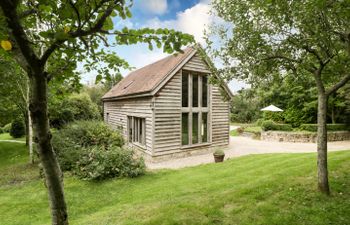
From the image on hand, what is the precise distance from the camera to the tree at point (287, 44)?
477 cm

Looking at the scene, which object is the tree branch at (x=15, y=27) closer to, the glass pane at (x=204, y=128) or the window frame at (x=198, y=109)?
the window frame at (x=198, y=109)

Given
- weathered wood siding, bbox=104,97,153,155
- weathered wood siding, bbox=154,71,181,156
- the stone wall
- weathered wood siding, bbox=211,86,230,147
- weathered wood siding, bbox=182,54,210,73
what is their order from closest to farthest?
1. weathered wood siding, bbox=154,71,181,156
2. weathered wood siding, bbox=104,97,153,155
3. weathered wood siding, bbox=182,54,210,73
4. weathered wood siding, bbox=211,86,230,147
5. the stone wall

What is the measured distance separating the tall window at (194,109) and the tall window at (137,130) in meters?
2.37

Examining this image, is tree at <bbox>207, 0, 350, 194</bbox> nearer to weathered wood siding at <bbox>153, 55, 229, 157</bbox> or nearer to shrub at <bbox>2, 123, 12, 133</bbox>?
weathered wood siding at <bbox>153, 55, 229, 157</bbox>

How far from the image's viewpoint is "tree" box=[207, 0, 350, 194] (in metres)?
4.77

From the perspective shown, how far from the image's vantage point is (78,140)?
12.6 metres

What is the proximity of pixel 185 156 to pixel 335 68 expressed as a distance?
9167 millimetres

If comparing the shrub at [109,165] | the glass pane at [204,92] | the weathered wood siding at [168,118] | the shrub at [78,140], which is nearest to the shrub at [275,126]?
the glass pane at [204,92]

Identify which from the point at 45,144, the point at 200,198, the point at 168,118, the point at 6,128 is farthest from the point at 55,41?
the point at 6,128

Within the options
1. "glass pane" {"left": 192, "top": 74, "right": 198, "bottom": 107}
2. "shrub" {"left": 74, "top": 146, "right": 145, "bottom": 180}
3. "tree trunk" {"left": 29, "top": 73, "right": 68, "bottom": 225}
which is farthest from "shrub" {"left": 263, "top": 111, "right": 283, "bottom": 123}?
"tree trunk" {"left": 29, "top": 73, "right": 68, "bottom": 225}

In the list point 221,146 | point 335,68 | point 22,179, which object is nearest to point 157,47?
point 335,68

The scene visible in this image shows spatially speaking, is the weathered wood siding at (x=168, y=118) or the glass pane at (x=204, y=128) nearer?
the weathered wood siding at (x=168, y=118)

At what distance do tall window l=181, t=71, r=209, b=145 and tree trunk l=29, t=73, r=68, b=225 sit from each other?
36.5 ft

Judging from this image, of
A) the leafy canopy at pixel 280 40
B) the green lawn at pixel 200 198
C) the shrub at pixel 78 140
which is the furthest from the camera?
the shrub at pixel 78 140
